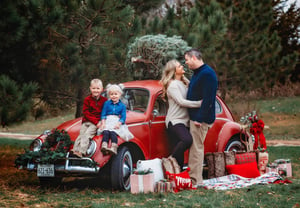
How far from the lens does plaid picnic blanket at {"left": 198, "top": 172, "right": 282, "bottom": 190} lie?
639 cm

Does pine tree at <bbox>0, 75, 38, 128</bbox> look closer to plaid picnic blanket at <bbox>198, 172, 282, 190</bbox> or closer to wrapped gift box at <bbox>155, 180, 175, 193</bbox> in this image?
wrapped gift box at <bbox>155, 180, 175, 193</bbox>

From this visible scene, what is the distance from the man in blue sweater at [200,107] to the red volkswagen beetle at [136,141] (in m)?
0.56

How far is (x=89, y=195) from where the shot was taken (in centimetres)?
603

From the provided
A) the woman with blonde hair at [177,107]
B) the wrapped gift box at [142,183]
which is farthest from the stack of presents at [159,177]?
the woman with blonde hair at [177,107]

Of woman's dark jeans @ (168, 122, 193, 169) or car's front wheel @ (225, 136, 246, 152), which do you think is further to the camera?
car's front wheel @ (225, 136, 246, 152)

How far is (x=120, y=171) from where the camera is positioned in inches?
240

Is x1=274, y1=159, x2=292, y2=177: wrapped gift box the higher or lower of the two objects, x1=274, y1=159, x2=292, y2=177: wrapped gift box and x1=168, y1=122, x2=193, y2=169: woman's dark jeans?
the lower

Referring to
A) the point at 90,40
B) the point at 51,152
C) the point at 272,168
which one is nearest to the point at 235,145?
the point at 272,168

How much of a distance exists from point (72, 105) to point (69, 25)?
2.41m

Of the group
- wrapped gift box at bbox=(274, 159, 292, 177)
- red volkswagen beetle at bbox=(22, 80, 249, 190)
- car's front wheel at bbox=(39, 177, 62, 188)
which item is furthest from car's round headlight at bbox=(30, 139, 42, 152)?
wrapped gift box at bbox=(274, 159, 292, 177)

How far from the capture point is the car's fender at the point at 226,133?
301 inches

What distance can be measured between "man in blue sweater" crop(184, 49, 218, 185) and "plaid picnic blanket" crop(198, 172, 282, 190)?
269 millimetres

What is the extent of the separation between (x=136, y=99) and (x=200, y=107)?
4.38ft

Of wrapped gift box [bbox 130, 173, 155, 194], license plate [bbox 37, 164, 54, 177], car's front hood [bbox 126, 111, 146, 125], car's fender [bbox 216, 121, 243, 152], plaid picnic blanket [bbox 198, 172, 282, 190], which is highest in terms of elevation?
car's front hood [bbox 126, 111, 146, 125]
